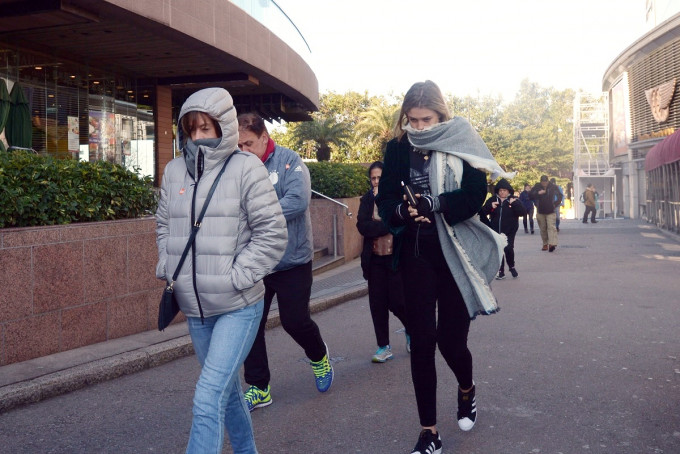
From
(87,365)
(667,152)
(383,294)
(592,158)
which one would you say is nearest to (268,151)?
(383,294)

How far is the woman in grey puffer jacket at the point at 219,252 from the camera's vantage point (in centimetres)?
296

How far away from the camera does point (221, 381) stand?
295 cm

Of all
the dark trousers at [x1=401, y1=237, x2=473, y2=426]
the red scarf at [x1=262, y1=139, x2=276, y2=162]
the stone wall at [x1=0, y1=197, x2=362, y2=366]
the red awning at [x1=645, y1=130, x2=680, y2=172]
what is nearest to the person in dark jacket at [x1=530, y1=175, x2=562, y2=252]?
the red awning at [x1=645, y1=130, x2=680, y2=172]

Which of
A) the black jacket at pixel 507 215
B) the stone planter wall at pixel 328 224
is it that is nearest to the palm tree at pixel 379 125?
the stone planter wall at pixel 328 224

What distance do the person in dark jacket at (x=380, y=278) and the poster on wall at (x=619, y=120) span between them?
36876 millimetres

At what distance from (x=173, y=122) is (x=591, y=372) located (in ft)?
61.4

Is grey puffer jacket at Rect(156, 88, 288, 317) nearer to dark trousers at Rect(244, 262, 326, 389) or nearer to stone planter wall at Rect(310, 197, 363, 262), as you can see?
dark trousers at Rect(244, 262, 326, 389)

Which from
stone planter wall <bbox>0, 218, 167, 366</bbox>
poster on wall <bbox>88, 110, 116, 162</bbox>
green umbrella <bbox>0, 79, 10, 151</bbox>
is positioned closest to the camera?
stone planter wall <bbox>0, 218, 167, 366</bbox>

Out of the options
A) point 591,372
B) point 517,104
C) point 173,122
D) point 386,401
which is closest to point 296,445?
point 386,401

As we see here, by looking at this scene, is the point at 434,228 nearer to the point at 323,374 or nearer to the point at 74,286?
the point at 323,374

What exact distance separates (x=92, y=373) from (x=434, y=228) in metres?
3.05

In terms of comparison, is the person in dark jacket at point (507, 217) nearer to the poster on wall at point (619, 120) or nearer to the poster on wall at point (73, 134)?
the poster on wall at point (73, 134)

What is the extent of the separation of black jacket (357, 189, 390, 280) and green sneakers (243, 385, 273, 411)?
1.64 m

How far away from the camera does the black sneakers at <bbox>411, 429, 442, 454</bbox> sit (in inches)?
145
